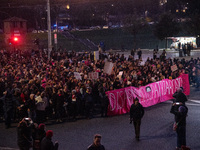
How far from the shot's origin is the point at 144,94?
1428cm

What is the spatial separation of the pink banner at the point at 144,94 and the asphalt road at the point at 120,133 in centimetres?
56

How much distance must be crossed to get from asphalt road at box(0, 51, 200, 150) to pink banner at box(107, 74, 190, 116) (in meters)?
0.56

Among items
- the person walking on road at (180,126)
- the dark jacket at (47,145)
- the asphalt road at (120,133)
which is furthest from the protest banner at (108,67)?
the dark jacket at (47,145)

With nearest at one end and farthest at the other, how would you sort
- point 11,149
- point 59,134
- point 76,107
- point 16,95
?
point 11,149
point 59,134
point 16,95
point 76,107

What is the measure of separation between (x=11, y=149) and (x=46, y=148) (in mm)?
3209

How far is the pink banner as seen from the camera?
521 inches

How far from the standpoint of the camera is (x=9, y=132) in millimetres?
10961

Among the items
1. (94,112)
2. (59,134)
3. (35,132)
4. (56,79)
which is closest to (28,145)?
(35,132)

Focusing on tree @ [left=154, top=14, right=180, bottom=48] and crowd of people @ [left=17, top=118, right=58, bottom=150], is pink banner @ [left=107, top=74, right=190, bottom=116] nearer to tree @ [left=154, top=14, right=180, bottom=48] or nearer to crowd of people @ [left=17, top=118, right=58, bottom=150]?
crowd of people @ [left=17, top=118, right=58, bottom=150]

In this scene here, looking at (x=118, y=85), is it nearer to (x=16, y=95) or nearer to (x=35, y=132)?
(x=16, y=95)

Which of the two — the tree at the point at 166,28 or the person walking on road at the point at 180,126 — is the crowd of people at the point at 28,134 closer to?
the person walking on road at the point at 180,126

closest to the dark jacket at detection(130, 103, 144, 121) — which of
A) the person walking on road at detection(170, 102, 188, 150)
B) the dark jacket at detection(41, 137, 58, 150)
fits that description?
the person walking on road at detection(170, 102, 188, 150)

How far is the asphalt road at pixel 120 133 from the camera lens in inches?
370

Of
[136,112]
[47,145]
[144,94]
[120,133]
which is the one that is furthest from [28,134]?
[144,94]
